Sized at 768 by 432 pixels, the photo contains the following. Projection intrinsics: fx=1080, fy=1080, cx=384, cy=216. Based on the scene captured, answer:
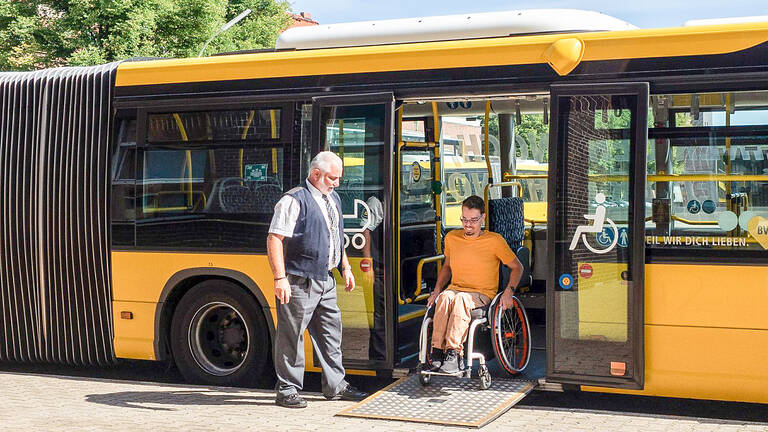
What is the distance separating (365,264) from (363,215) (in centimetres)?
38

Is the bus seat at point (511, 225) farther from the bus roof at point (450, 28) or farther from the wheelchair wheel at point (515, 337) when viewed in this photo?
the bus roof at point (450, 28)

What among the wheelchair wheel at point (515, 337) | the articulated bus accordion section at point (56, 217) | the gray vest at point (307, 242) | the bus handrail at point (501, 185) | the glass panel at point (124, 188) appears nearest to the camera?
the gray vest at point (307, 242)

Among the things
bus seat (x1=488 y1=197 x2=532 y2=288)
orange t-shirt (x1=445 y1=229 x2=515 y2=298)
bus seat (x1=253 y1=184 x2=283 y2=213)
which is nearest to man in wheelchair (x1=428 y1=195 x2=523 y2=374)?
orange t-shirt (x1=445 y1=229 x2=515 y2=298)

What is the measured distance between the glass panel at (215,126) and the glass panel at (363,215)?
20.1 inches

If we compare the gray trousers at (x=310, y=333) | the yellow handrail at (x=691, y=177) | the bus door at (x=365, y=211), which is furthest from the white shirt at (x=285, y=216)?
the yellow handrail at (x=691, y=177)

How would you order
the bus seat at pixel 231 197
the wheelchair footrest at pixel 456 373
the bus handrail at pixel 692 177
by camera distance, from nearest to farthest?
the bus handrail at pixel 692 177, the wheelchair footrest at pixel 456 373, the bus seat at pixel 231 197

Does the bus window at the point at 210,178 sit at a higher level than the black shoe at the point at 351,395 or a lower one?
higher

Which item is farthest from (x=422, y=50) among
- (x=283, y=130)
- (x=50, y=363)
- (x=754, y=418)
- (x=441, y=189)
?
(x=50, y=363)

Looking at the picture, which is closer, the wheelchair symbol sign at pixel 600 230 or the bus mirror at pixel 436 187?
the wheelchair symbol sign at pixel 600 230

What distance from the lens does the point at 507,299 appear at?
27.0ft

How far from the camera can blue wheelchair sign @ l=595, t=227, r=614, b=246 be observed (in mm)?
7625

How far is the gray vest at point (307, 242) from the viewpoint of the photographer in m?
8.02

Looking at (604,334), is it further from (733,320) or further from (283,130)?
(283,130)

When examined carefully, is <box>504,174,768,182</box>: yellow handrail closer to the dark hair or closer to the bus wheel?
the dark hair
